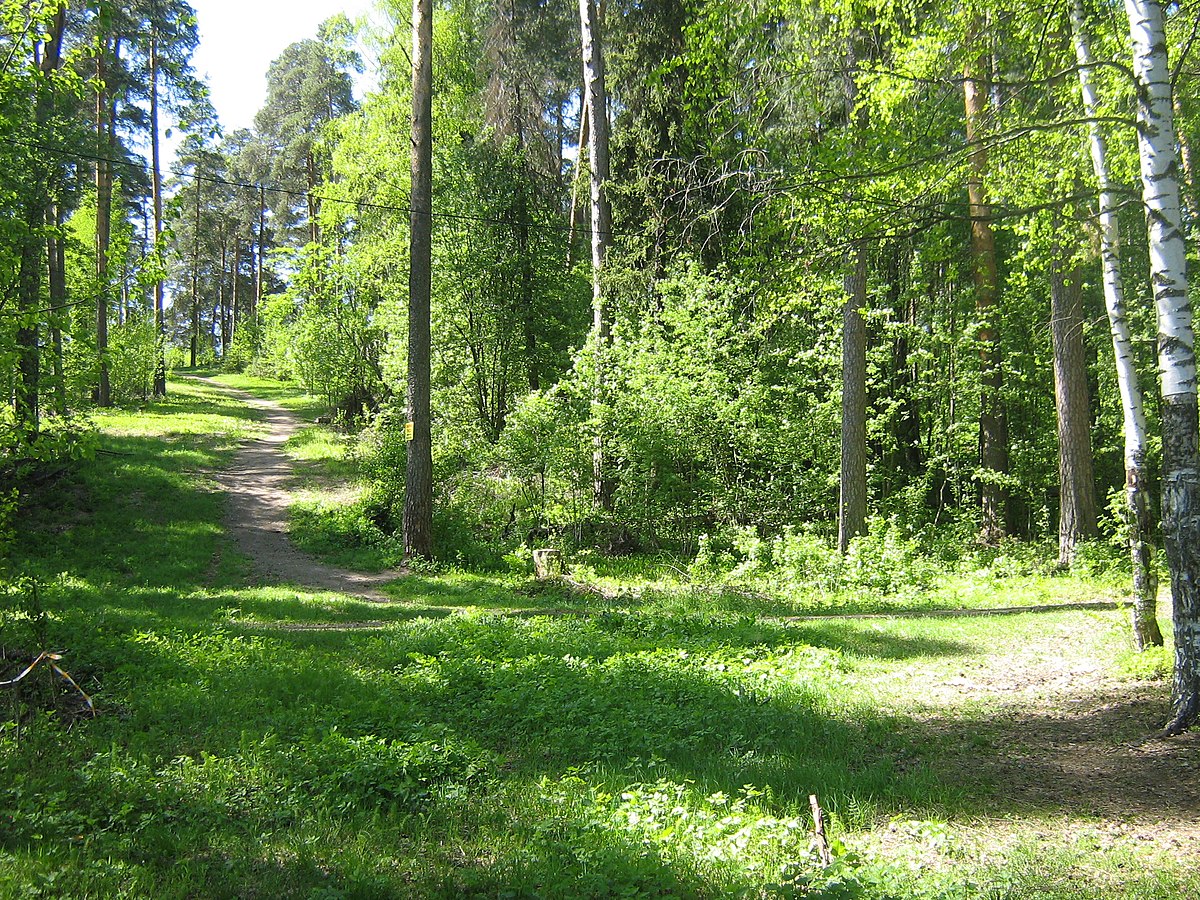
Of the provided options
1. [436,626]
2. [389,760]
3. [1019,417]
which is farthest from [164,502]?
[1019,417]

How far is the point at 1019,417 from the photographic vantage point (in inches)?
851

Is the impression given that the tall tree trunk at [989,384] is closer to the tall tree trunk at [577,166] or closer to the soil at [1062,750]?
the tall tree trunk at [577,166]

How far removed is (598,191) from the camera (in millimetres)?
17859

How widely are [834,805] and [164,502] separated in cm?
1746

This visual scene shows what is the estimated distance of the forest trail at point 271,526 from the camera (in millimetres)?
14367

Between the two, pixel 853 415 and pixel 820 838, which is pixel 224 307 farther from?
pixel 820 838

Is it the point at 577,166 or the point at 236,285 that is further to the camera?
the point at 236,285

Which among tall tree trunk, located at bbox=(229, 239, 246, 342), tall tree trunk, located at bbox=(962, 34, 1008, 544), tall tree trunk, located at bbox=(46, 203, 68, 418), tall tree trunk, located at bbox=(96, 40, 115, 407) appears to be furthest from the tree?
tall tree trunk, located at bbox=(962, 34, 1008, 544)

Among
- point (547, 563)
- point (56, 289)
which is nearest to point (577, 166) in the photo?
point (547, 563)

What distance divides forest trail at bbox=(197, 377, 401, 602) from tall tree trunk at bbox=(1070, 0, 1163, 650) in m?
10.4

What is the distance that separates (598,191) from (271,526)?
34.9ft

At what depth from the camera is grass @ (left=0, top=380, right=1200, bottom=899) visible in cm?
408

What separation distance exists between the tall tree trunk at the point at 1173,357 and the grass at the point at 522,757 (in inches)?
55.5

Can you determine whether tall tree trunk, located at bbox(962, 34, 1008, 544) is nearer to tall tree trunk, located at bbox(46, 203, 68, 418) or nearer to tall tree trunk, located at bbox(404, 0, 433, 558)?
tall tree trunk, located at bbox(404, 0, 433, 558)
